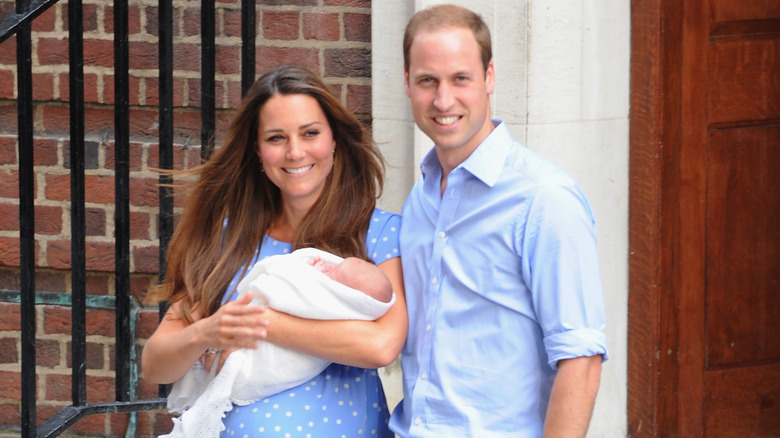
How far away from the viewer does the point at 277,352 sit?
229cm

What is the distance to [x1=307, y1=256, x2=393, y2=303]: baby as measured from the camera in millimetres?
2287

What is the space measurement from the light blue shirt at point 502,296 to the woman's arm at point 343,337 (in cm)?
7

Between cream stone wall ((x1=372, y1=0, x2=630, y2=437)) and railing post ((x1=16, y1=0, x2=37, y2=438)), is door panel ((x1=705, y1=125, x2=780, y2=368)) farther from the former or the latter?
railing post ((x1=16, y1=0, x2=37, y2=438))

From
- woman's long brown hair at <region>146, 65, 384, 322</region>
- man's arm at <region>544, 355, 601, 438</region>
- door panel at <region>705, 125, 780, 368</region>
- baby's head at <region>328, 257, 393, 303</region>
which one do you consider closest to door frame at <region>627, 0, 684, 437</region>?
door panel at <region>705, 125, 780, 368</region>

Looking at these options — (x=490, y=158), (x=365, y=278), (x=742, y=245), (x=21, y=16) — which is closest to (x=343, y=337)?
(x=365, y=278)

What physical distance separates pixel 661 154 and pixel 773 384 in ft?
3.20

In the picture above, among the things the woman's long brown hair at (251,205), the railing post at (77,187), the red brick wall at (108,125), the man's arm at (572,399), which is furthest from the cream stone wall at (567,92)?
the man's arm at (572,399)

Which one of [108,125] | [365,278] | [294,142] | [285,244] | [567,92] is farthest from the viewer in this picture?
[108,125]

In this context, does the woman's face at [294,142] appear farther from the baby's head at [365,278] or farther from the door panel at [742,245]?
the door panel at [742,245]

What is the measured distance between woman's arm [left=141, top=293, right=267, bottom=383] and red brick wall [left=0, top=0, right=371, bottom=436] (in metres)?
1.28

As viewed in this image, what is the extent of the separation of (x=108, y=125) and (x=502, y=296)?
6.94 ft

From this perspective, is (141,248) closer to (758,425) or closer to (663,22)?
(663,22)

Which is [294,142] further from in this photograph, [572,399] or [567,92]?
[567,92]

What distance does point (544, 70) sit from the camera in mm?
3355
